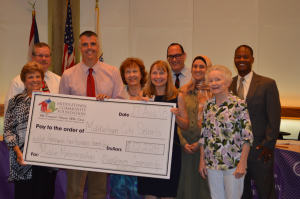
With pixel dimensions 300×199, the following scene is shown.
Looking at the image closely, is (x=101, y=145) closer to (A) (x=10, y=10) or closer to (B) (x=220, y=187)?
(B) (x=220, y=187)

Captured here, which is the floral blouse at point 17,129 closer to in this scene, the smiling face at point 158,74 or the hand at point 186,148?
the smiling face at point 158,74

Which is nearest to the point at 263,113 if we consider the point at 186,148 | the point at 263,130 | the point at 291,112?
the point at 263,130

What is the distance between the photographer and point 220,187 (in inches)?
97.0

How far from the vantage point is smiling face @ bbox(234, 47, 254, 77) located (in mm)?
3191

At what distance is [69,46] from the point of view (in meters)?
6.20

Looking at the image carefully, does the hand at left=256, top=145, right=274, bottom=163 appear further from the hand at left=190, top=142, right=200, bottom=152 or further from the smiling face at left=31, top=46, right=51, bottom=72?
the smiling face at left=31, top=46, right=51, bottom=72

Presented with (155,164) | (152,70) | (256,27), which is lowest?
(155,164)

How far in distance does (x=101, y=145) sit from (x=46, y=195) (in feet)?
2.62

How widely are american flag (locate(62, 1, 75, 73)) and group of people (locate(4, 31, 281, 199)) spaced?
2.44m

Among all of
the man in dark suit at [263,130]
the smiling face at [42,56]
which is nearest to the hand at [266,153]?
the man in dark suit at [263,130]

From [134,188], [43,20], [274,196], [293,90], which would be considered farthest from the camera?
[43,20]

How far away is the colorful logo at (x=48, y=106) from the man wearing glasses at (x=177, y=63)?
188 cm

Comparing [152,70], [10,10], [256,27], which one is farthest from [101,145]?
[10,10]

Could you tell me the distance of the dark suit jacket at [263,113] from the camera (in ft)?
9.41
